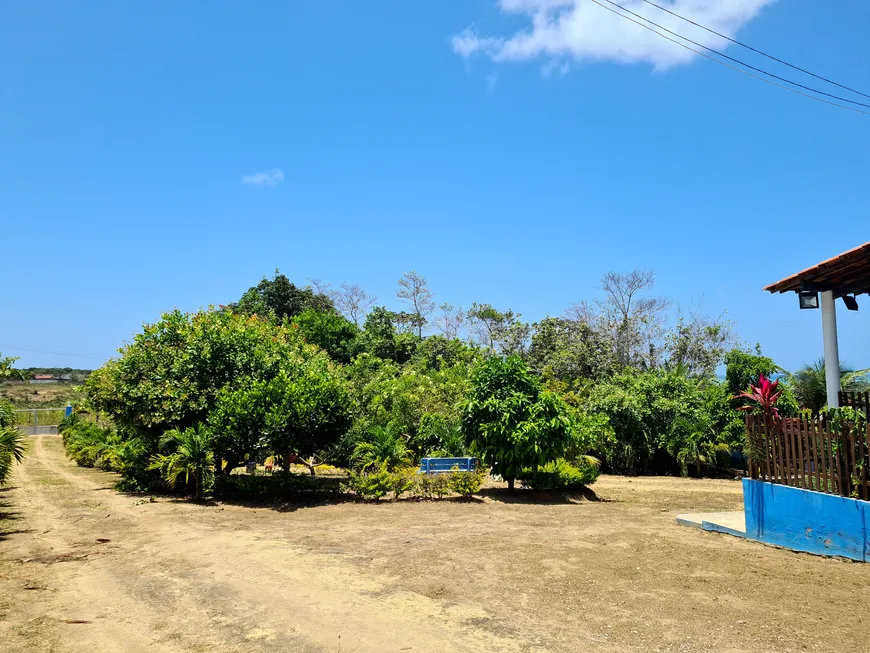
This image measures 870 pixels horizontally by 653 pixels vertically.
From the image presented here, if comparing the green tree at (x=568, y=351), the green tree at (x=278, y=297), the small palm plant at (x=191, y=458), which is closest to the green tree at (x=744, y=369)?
the green tree at (x=568, y=351)

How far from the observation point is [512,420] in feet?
45.3

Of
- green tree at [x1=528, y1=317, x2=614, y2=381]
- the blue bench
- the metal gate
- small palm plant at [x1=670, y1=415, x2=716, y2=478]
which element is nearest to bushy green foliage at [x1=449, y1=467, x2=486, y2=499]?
the blue bench

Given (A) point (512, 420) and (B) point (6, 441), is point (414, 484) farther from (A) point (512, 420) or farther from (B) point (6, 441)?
(B) point (6, 441)

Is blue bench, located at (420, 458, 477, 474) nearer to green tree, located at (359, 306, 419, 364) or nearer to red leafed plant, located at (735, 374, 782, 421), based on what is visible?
red leafed plant, located at (735, 374, 782, 421)

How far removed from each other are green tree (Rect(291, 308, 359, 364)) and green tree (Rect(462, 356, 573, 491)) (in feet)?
92.9

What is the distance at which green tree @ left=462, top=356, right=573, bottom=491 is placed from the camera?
1370cm

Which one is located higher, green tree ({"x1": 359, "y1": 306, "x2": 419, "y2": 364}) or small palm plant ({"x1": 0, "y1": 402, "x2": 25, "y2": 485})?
green tree ({"x1": 359, "y1": 306, "x2": 419, "y2": 364})

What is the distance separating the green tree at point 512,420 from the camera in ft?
45.0

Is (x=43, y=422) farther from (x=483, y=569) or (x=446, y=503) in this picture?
(x=483, y=569)

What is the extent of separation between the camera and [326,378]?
563 inches

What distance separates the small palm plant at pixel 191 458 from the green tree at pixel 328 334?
1104 inches

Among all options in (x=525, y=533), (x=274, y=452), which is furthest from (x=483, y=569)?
(x=274, y=452)

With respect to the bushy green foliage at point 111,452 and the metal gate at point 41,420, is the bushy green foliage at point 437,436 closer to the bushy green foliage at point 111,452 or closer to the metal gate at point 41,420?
the bushy green foliage at point 111,452

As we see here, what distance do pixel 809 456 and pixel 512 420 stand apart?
→ 6275mm
